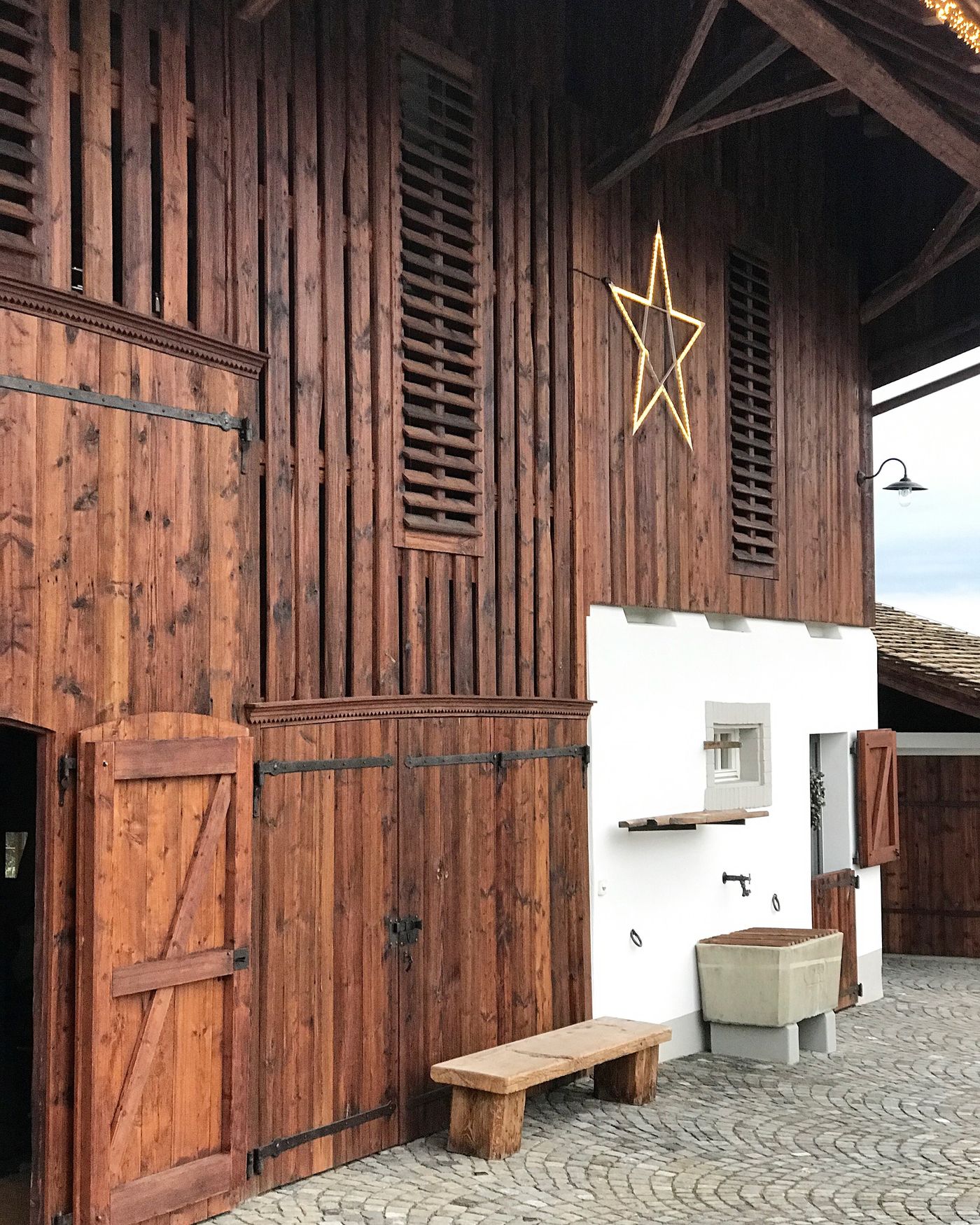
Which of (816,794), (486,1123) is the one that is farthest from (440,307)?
(816,794)

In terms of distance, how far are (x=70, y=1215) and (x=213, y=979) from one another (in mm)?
1074

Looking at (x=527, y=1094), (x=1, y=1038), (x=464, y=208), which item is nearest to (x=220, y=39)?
(x=464, y=208)

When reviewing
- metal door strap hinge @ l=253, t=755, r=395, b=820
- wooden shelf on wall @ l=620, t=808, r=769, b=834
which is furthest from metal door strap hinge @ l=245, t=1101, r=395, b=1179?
wooden shelf on wall @ l=620, t=808, r=769, b=834

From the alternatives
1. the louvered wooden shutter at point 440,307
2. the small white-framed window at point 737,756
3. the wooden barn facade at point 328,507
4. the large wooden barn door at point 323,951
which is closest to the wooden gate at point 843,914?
the small white-framed window at point 737,756

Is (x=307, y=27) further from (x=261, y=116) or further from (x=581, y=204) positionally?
(x=581, y=204)

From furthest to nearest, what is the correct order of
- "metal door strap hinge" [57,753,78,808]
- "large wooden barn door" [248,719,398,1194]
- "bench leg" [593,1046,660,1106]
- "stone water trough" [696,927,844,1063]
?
"stone water trough" [696,927,844,1063], "bench leg" [593,1046,660,1106], "large wooden barn door" [248,719,398,1194], "metal door strap hinge" [57,753,78,808]

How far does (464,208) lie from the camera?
8.34m

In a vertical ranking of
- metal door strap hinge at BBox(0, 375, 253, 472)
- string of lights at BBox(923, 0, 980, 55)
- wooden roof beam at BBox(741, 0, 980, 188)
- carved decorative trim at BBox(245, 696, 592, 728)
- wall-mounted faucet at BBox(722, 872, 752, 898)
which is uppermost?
wooden roof beam at BBox(741, 0, 980, 188)

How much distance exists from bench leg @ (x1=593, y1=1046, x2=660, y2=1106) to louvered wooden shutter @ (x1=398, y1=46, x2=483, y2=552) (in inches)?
120

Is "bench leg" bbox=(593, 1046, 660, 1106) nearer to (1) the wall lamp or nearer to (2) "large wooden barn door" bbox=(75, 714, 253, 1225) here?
(2) "large wooden barn door" bbox=(75, 714, 253, 1225)

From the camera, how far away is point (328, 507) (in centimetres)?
726

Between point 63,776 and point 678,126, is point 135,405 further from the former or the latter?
point 678,126

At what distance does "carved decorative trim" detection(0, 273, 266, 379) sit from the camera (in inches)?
224

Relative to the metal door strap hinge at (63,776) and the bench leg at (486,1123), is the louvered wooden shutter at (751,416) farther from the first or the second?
the metal door strap hinge at (63,776)
